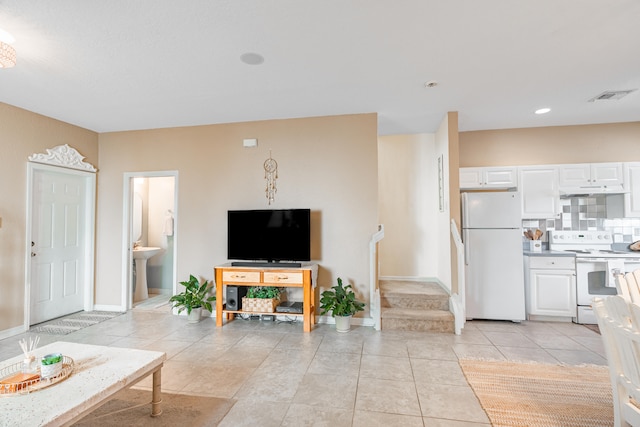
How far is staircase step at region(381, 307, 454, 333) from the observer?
3.59m

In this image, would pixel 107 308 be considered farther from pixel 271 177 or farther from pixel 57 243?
pixel 271 177

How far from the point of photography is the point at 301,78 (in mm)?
2982

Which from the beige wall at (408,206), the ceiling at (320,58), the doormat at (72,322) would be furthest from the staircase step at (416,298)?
the doormat at (72,322)

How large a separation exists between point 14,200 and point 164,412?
3345 mm

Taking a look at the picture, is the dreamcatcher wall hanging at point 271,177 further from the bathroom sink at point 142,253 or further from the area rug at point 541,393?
the area rug at point 541,393

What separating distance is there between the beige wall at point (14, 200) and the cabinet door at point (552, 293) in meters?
6.35

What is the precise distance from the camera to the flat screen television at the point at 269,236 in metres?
3.77

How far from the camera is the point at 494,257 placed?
3980mm

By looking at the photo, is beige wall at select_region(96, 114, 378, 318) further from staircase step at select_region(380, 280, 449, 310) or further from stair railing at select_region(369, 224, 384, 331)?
staircase step at select_region(380, 280, 449, 310)

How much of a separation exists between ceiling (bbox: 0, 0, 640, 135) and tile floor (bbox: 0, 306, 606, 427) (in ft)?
8.78

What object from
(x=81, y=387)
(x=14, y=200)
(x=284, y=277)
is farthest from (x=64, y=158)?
(x=81, y=387)

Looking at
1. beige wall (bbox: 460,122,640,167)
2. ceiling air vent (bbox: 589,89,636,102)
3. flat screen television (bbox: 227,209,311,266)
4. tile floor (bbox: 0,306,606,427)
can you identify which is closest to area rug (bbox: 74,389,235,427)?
tile floor (bbox: 0,306,606,427)

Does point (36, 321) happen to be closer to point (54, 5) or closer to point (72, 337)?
point (72, 337)

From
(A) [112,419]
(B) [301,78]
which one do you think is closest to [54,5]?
(B) [301,78]
